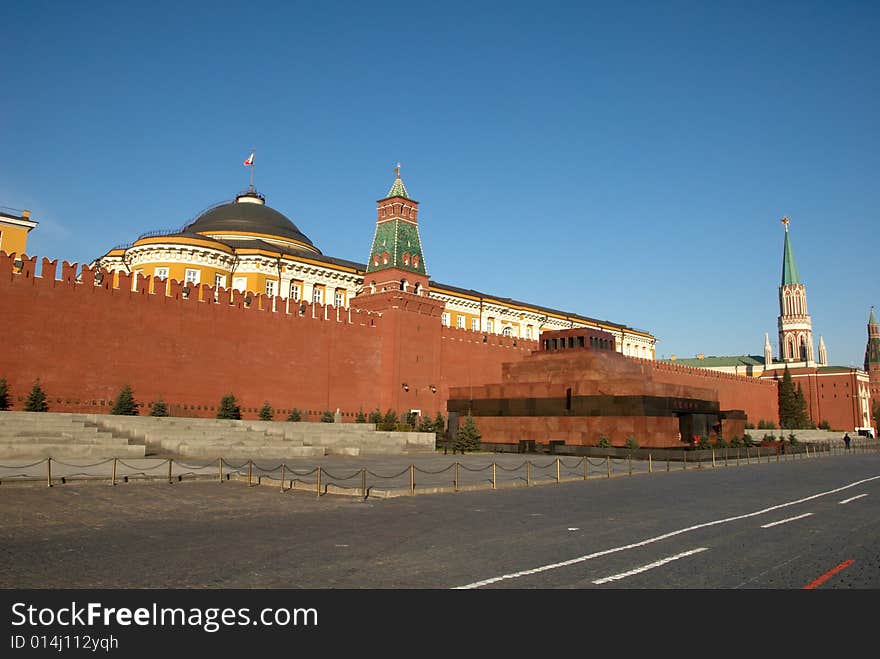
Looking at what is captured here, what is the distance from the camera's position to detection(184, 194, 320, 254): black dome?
44688 millimetres

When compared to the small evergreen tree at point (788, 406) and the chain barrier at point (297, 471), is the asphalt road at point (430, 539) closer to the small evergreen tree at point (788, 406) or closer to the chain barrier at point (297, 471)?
the chain barrier at point (297, 471)

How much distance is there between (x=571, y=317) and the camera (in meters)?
61.5

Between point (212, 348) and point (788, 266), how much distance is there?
96415 millimetres

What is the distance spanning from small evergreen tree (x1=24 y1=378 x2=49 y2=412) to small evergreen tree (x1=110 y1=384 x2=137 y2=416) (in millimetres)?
2175

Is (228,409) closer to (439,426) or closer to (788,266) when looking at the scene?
(439,426)

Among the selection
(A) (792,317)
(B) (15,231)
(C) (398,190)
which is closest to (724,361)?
(A) (792,317)

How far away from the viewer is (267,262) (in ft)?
136

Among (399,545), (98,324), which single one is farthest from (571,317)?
(399,545)

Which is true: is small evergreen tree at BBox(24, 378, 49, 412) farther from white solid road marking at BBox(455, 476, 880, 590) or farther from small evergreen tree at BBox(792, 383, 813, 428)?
small evergreen tree at BBox(792, 383, 813, 428)

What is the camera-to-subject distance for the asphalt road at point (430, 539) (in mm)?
6664

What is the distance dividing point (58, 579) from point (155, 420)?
714 inches

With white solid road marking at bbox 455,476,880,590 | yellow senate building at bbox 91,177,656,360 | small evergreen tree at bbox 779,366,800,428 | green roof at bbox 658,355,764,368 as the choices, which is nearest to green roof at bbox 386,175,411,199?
yellow senate building at bbox 91,177,656,360

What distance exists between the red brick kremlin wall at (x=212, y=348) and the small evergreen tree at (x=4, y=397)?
218 millimetres
